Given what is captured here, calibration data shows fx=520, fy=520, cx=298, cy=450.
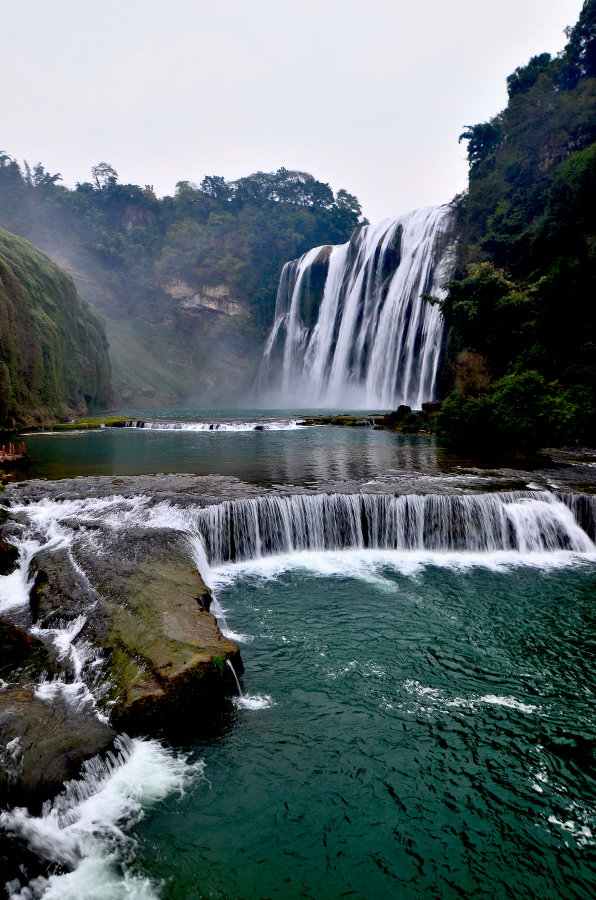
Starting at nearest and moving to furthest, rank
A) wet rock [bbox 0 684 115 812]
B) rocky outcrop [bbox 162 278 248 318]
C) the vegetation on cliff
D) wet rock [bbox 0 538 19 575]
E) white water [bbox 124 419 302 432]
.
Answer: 1. wet rock [bbox 0 684 115 812]
2. wet rock [bbox 0 538 19 575]
3. the vegetation on cliff
4. white water [bbox 124 419 302 432]
5. rocky outcrop [bbox 162 278 248 318]

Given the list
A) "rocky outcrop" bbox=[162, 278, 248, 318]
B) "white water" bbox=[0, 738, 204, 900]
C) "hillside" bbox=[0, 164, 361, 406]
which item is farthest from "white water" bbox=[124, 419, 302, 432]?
"rocky outcrop" bbox=[162, 278, 248, 318]

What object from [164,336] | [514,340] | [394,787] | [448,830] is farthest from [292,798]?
[164,336]

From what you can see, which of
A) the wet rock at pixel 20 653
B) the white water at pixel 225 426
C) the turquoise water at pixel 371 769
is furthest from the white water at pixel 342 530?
the white water at pixel 225 426

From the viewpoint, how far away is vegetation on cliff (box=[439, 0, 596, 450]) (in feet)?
59.2

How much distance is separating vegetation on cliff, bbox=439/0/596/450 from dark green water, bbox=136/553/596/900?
1198cm

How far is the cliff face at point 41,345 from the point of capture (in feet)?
96.3

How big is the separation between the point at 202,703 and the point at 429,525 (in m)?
6.45

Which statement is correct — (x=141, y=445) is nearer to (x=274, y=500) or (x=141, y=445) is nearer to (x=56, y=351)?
(x=274, y=500)

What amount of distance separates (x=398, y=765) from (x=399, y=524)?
242 inches

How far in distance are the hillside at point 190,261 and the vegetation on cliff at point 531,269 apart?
1609 inches

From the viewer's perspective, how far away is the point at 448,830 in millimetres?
3783

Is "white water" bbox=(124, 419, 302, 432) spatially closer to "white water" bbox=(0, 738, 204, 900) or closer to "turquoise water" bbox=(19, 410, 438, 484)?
"turquoise water" bbox=(19, 410, 438, 484)

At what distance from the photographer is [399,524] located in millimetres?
10320

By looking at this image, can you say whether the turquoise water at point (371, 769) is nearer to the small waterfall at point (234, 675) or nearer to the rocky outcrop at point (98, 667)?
the small waterfall at point (234, 675)
